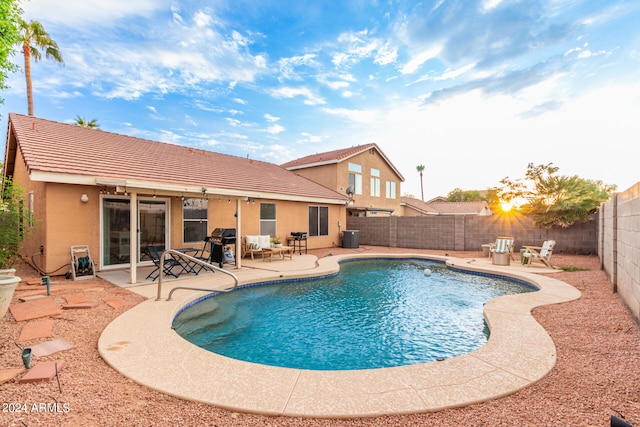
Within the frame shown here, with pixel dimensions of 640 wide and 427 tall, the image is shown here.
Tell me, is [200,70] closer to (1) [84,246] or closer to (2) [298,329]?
(1) [84,246]

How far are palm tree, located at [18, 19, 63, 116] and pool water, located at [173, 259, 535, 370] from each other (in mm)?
21616

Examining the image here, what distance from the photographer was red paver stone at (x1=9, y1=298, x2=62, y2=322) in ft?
14.9

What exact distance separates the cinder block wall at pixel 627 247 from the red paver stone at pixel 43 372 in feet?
25.0

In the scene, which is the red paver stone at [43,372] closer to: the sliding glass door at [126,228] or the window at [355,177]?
the sliding glass door at [126,228]

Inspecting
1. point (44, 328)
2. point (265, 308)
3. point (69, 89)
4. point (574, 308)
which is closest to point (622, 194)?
point (574, 308)

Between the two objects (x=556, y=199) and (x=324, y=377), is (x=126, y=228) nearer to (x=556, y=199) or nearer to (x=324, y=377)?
(x=324, y=377)

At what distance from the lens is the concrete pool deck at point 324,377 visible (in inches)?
98.4

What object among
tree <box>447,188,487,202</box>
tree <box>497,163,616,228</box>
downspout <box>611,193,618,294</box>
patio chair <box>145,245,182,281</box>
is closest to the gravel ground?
downspout <box>611,193,618,294</box>

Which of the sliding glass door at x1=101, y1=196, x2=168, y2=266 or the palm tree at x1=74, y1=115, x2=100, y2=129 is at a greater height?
the palm tree at x1=74, y1=115, x2=100, y2=129

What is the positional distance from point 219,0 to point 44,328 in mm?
11427

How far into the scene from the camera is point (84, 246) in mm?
7824

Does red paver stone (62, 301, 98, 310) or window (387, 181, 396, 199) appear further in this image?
window (387, 181, 396, 199)

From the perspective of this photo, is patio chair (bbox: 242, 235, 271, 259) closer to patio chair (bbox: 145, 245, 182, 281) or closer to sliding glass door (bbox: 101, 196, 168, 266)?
sliding glass door (bbox: 101, 196, 168, 266)

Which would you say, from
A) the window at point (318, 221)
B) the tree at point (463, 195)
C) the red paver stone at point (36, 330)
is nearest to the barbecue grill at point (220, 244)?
the red paver stone at point (36, 330)
